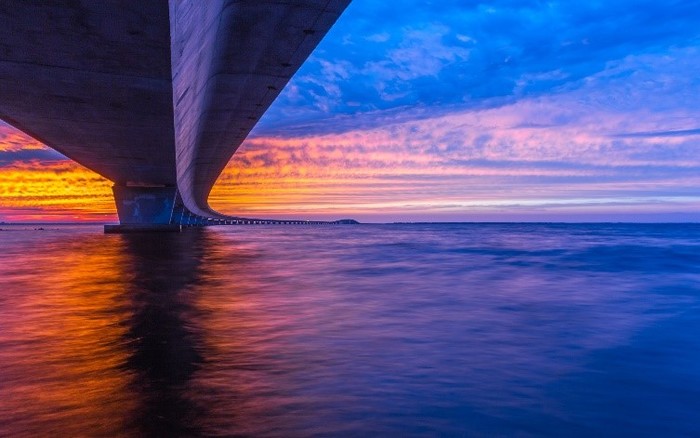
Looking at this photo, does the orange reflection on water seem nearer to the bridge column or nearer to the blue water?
the blue water

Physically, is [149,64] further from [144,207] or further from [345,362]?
[144,207]

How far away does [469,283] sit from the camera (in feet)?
49.8

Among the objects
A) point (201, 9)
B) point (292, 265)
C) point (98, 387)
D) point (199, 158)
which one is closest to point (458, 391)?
point (98, 387)

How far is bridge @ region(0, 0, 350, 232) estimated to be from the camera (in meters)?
10.5

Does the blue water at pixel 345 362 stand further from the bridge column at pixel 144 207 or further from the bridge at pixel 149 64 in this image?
the bridge column at pixel 144 207

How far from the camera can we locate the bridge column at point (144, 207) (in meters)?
50.8

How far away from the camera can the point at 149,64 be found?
1314 cm

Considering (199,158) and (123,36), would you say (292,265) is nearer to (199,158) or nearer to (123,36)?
(123,36)

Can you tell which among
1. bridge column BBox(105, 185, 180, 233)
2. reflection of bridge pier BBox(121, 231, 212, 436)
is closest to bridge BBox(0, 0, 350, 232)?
reflection of bridge pier BBox(121, 231, 212, 436)

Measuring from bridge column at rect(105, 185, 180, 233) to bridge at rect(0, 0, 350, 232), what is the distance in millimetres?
24138

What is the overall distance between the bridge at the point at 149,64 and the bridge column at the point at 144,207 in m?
24.1

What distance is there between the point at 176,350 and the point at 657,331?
6610 millimetres

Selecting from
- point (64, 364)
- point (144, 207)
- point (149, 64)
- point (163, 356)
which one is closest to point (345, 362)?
point (163, 356)

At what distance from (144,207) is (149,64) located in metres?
41.0
